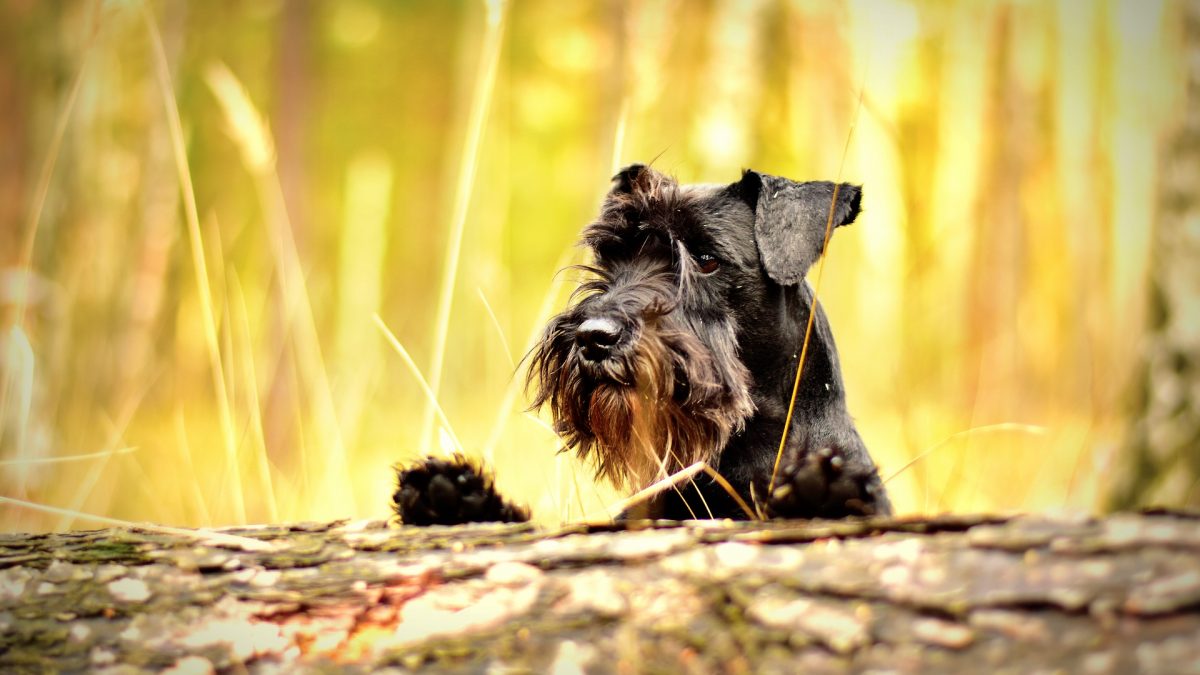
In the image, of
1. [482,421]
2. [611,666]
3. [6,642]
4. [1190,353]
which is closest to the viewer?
[611,666]

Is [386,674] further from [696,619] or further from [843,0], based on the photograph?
[843,0]

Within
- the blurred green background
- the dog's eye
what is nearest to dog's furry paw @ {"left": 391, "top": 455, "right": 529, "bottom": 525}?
the blurred green background

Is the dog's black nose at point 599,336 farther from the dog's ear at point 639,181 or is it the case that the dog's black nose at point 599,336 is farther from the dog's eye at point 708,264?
the dog's ear at point 639,181

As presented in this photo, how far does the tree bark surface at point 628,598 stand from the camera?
1268 mm

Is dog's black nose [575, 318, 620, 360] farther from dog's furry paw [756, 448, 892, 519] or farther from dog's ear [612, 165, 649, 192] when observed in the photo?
dog's furry paw [756, 448, 892, 519]

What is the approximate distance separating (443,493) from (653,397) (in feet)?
2.21

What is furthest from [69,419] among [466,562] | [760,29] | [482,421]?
[760,29]

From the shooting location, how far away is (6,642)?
5.05ft

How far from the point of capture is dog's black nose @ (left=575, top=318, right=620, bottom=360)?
8.31 feet

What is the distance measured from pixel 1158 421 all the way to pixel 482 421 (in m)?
2.73

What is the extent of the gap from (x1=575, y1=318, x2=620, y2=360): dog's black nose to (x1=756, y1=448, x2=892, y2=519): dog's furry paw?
83cm

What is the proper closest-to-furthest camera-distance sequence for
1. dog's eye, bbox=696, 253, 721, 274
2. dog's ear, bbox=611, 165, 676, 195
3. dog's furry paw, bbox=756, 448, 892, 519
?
dog's furry paw, bbox=756, 448, 892, 519
dog's eye, bbox=696, 253, 721, 274
dog's ear, bbox=611, 165, 676, 195

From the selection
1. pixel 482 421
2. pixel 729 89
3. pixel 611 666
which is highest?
pixel 729 89

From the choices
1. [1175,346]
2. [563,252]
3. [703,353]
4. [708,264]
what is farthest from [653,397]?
[1175,346]
